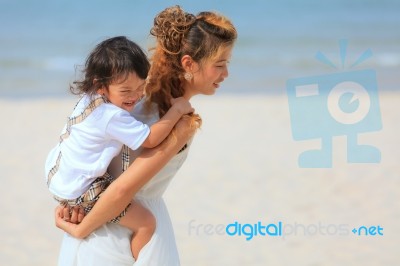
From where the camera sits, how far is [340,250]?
5129 millimetres

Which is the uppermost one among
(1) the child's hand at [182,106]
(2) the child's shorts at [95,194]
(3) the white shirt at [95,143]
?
(1) the child's hand at [182,106]

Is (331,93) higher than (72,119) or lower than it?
lower

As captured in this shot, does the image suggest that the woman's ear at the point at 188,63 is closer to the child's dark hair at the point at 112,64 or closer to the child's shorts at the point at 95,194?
the child's dark hair at the point at 112,64

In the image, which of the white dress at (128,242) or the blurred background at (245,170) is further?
the blurred background at (245,170)

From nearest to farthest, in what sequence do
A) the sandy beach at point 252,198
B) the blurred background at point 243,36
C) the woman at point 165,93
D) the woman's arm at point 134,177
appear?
1. the woman's arm at point 134,177
2. the woman at point 165,93
3. the sandy beach at point 252,198
4. the blurred background at point 243,36

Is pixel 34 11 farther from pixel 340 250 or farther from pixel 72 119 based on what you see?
pixel 72 119

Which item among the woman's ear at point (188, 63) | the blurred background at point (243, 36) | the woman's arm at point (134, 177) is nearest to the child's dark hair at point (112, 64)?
the woman's ear at point (188, 63)

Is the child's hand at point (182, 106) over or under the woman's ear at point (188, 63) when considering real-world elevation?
under

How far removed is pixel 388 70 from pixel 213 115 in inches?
184

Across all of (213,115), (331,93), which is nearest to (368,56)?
(331,93)

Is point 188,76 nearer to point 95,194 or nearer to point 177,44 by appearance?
point 177,44

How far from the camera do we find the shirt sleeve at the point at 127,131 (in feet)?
7.21

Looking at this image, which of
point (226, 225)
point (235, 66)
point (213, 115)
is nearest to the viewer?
point (226, 225)

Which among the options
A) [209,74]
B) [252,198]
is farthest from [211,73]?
[252,198]
